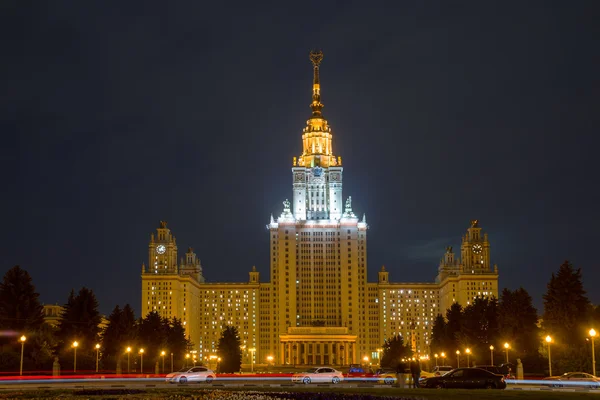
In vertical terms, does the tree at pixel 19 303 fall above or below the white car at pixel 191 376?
above

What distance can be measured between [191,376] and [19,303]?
28996 mm

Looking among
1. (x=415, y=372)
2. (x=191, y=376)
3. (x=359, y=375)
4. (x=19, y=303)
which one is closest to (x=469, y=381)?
(x=415, y=372)

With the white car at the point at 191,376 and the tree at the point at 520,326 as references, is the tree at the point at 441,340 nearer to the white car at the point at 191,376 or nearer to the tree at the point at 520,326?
the tree at the point at 520,326

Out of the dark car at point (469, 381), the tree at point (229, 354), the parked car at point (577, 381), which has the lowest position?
the parked car at point (577, 381)

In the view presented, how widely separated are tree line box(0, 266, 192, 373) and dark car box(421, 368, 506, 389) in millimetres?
46560

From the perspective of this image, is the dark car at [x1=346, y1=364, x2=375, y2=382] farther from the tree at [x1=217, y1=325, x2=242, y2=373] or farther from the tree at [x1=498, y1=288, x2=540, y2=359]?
the tree at [x1=217, y1=325, x2=242, y2=373]

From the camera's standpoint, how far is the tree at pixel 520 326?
108500 millimetres

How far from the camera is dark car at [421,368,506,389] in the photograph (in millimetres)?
53875

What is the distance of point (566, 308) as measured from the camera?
95938mm

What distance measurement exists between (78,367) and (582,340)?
56.5 m

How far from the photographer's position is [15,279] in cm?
9438

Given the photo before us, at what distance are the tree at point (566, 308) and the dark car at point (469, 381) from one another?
143ft

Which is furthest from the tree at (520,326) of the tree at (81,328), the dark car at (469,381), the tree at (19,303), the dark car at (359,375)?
the tree at (19,303)

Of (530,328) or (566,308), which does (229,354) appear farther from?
(566,308)
